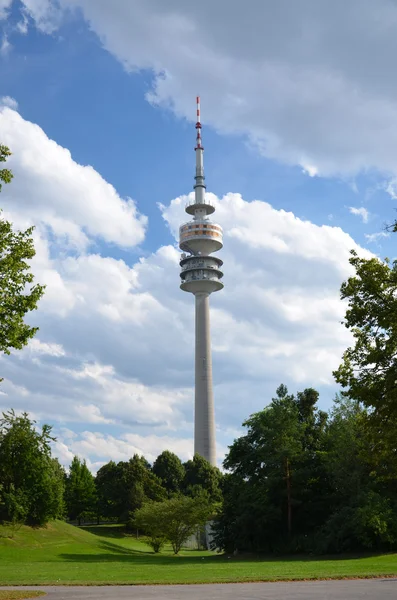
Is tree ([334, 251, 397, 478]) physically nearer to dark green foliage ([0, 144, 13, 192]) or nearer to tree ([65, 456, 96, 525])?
dark green foliage ([0, 144, 13, 192])

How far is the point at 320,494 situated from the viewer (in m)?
61.6

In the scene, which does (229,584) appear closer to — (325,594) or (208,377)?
(325,594)

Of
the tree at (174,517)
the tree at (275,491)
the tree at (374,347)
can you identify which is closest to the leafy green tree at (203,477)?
the tree at (174,517)

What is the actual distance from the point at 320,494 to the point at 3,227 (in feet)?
154

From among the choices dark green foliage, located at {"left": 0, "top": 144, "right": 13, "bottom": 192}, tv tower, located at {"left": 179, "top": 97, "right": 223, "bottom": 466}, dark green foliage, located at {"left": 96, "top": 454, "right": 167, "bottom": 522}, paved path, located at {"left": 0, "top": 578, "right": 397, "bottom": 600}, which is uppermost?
tv tower, located at {"left": 179, "top": 97, "right": 223, "bottom": 466}

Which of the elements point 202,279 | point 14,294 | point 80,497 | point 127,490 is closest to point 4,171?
point 14,294

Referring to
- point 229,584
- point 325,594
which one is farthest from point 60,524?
point 325,594

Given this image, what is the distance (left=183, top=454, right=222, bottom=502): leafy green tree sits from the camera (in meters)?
116

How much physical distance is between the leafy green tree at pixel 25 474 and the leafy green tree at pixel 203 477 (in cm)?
5024

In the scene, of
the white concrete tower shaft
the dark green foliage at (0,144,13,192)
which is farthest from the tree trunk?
the white concrete tower shaft

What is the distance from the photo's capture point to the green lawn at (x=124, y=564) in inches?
1134

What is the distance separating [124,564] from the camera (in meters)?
43.4

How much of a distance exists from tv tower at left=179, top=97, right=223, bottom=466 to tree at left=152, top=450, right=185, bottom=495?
6.34 metres

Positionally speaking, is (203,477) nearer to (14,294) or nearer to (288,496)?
(288,496)
